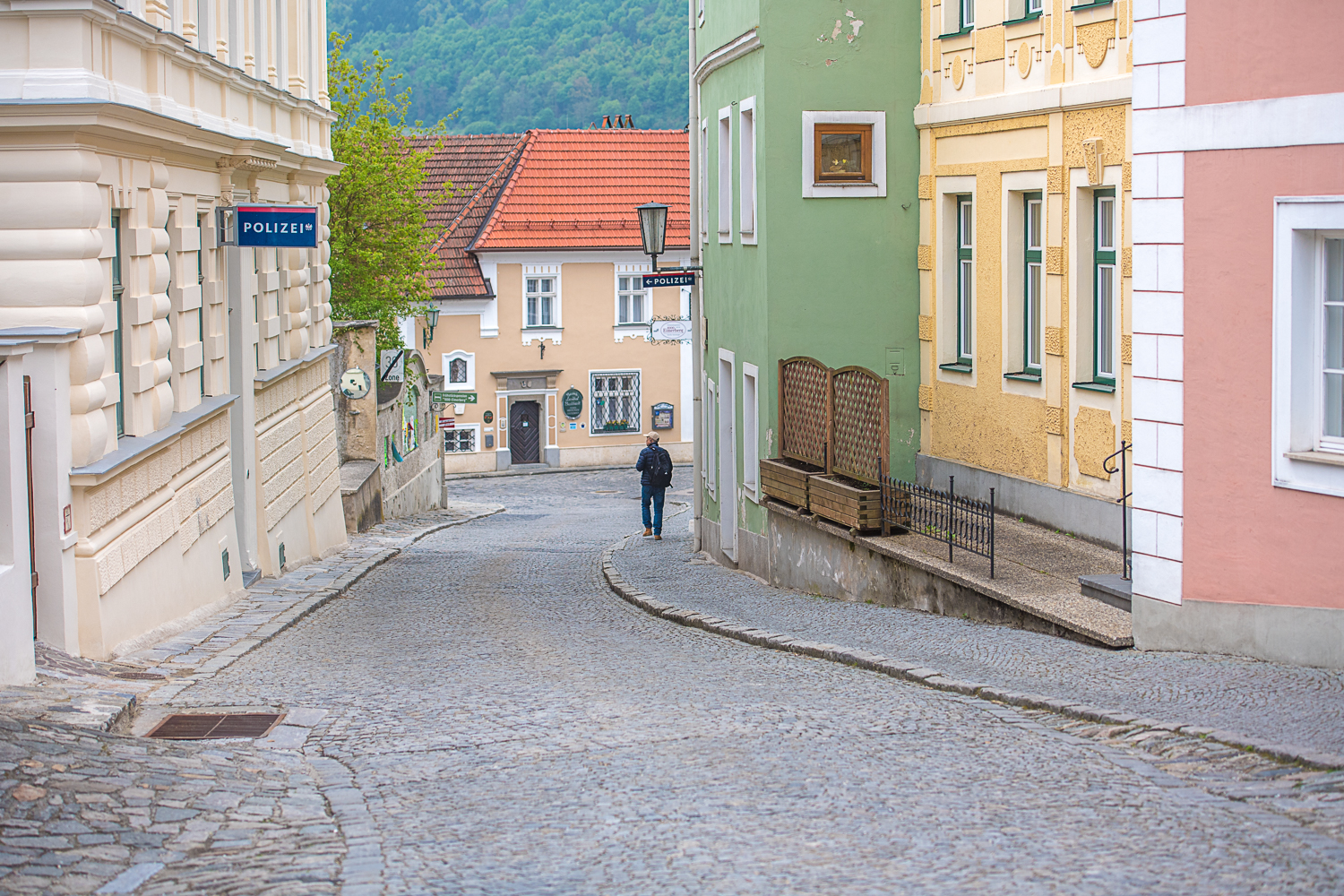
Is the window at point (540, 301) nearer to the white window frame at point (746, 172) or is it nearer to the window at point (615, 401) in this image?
the window at point (615, 401)

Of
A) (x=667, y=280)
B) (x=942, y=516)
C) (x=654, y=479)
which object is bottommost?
(x=654, y=479)

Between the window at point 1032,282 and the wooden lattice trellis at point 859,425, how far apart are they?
1.82 metres

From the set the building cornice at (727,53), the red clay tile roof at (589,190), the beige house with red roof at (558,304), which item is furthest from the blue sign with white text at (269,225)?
the red clay tile roof at (589,190)

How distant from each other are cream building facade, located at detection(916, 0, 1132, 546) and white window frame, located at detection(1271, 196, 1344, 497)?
416cm

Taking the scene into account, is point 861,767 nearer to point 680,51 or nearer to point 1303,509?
point 1303,509

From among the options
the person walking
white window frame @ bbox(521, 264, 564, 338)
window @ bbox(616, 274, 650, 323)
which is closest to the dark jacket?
the person walking

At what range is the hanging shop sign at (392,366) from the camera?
32469 millimetres

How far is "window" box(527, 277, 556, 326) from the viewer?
1999 inches

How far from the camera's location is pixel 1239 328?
9844 millimetres

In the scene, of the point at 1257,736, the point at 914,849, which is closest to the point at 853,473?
the point at 1257,736

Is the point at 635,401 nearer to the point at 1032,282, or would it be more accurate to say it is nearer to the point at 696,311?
the point at 696,311

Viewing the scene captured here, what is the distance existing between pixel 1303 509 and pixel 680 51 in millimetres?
96455

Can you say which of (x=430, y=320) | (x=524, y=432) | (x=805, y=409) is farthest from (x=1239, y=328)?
(x=524, y=432)

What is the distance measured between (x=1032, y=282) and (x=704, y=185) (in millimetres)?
8901
